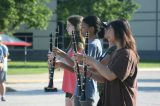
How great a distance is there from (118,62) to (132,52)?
7.9 inches

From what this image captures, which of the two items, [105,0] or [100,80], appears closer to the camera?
[100,80]

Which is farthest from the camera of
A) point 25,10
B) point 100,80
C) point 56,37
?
point 25,10

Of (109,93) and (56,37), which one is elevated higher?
(56,37)

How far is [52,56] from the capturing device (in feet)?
20.5

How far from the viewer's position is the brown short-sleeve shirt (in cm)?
534

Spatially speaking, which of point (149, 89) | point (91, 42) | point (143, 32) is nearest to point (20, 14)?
point (149, 89)

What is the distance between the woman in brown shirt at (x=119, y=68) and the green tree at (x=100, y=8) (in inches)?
1588

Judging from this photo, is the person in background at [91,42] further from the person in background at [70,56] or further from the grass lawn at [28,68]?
the grass lawn at [28,68]

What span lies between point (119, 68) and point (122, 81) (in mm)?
144

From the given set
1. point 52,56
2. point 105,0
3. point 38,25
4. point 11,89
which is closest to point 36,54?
point 105,0

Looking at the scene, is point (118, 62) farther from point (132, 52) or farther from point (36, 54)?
point (36, 54)

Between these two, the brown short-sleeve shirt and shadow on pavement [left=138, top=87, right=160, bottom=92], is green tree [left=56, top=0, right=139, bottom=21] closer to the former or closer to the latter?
shadow on pavement [left=138, top=87, right=160, bottom=92]

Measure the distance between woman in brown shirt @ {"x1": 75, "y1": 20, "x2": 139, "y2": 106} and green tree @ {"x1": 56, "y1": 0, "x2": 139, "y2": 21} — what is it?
40.3 m

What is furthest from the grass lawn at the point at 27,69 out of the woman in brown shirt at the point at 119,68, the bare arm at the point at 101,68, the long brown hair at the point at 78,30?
the bare arm at the point at 101,68
